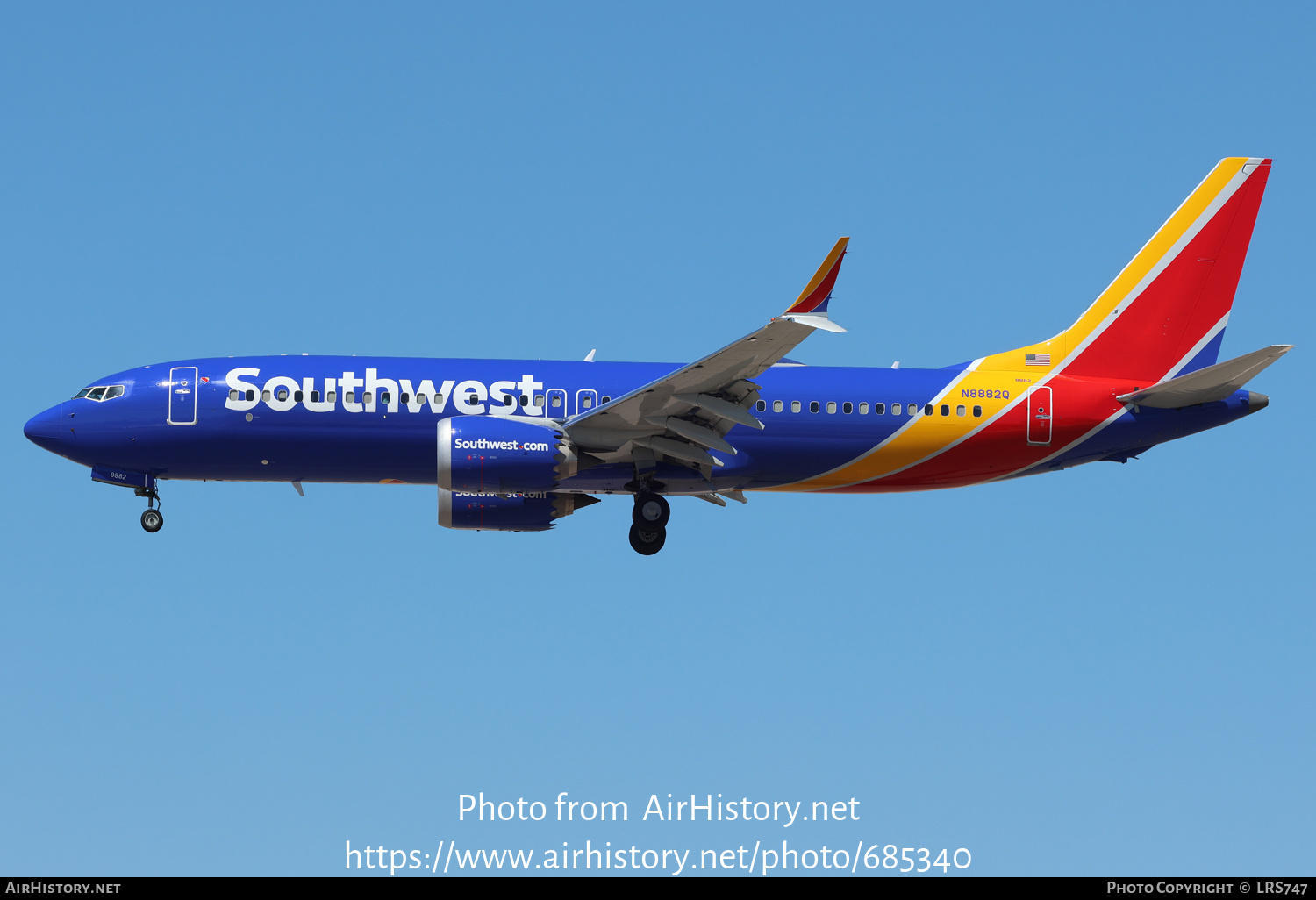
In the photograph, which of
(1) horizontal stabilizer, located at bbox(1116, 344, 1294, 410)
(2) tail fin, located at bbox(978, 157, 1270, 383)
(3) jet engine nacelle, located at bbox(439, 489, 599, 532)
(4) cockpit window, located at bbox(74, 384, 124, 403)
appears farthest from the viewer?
(2) tail fin, located at bbox(978, 157, 1270, 383)

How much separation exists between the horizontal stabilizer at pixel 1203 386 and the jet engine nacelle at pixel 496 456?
13.9m

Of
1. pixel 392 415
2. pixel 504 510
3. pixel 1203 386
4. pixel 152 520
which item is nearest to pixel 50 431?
pixel 152 520

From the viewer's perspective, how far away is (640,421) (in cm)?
3512

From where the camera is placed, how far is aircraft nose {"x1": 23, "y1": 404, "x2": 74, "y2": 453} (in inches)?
1437

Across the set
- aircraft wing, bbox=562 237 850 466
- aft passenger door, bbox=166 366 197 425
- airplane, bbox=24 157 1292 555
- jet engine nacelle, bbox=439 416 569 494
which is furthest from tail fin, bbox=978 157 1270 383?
aft passenger door, bbox=166 366 197 425

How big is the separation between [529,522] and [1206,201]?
1906 centimetres

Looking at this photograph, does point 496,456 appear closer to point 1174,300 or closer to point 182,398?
point 182,398

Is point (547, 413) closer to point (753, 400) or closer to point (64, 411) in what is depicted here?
point (753, 400)

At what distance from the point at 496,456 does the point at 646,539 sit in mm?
4459

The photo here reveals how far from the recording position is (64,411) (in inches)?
→ 1444

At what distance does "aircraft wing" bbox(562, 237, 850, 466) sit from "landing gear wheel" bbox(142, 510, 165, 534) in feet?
33.8

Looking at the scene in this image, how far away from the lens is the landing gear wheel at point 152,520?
3722cm

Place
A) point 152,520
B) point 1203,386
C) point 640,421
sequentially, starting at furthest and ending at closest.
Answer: point 152,520 → point 1203,386 → point 640,421

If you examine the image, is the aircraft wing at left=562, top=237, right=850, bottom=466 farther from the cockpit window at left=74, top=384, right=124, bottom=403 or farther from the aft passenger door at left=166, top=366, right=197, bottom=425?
the cockpit window at left=74, top=384, right=124, bottom=403
